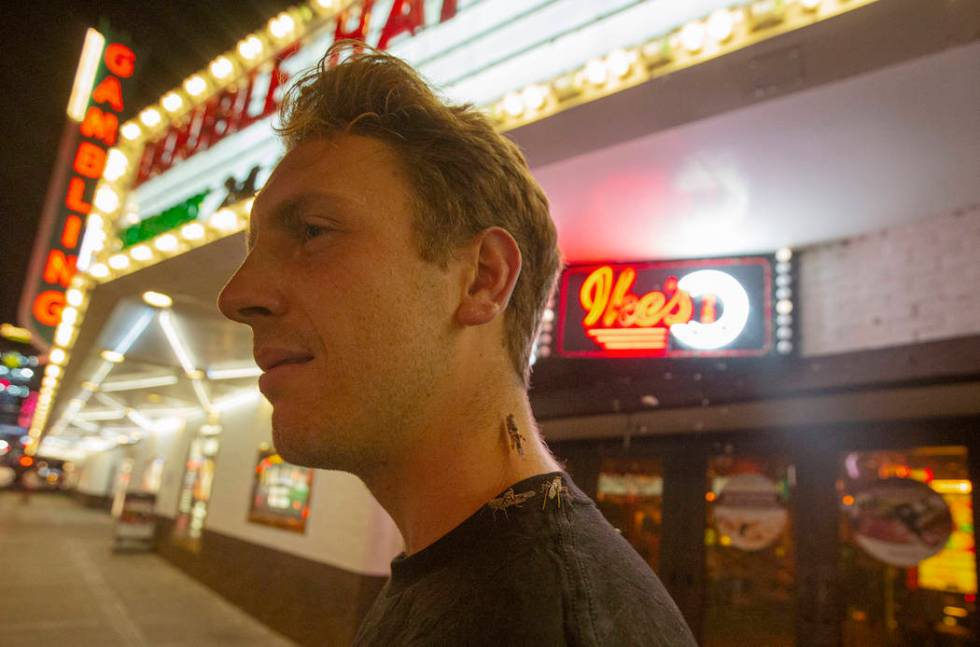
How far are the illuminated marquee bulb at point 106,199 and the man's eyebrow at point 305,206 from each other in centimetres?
727

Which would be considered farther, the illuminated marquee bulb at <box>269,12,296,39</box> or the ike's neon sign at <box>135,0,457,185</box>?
the illuminated marquee bulb at <box>269,12,296,39</box>

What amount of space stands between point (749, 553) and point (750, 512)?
0.35 m

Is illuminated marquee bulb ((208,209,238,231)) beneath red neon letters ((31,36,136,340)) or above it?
beneath

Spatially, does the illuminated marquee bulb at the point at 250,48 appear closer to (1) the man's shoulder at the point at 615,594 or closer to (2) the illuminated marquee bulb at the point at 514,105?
(2) the illuminated marquee bulb at the point at 514,105

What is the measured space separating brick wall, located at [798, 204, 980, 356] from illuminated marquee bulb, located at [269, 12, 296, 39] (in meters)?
5.38

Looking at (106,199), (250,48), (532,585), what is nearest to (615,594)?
(532,585)

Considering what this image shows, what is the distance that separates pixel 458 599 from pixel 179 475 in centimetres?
1583

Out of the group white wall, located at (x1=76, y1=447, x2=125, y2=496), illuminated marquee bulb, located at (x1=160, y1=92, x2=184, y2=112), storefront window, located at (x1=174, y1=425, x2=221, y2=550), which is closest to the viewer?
illuminated marquee bulb, located at (x1=160, y1=92, x2=184, y2=112)

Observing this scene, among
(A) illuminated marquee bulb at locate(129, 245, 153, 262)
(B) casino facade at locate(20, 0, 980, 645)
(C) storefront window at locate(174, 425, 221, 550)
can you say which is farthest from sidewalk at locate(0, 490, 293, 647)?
(A) illuminated marquee bulb at locate(129, 245, 153, 262)

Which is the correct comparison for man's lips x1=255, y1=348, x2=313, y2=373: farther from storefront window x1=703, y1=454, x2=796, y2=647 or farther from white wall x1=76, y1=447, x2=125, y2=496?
white wall x1=76, y1=447, x2=125, y2=496

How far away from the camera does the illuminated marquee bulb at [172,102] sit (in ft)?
24.0

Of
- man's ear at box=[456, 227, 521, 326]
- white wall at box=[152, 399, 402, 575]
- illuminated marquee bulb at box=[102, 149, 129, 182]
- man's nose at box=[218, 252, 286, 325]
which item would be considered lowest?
white wall at box=[152, 399, 402, 575]

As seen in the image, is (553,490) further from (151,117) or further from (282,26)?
(151,117)

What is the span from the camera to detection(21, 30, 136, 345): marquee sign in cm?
→ 821
